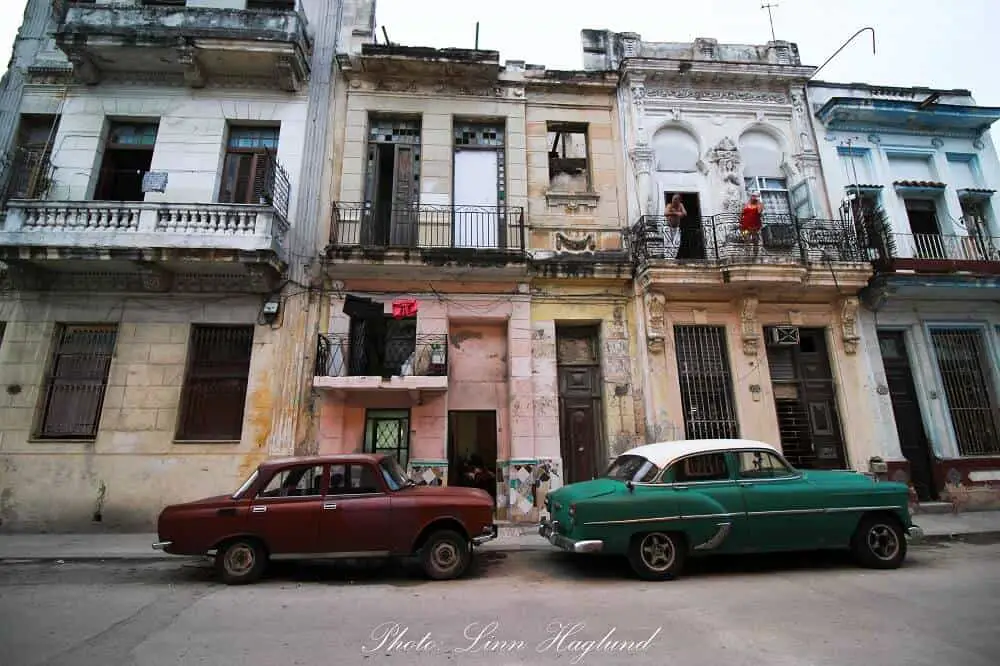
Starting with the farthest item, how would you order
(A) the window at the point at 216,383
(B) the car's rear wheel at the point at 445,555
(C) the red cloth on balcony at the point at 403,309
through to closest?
(C) the red cloth on balcony at the point at 403,309 → (A) the window at the point at 216,383 → (B) the car's rear wheel at the point at 445,555

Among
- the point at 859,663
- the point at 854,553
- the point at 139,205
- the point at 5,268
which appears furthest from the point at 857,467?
the point at 5,268

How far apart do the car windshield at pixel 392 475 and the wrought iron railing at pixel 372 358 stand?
316 cm

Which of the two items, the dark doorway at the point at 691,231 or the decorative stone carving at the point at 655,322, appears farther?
the dark doorway at the point at 691,231

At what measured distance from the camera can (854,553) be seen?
6.41 meters

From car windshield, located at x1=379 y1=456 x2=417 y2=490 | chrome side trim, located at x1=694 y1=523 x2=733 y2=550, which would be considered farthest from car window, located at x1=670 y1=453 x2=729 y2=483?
car windshield, located at x1=379 y1=456 x2=417 y2=490

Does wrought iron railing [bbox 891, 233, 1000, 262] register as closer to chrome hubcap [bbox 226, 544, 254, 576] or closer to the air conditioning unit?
the air conditioning unit

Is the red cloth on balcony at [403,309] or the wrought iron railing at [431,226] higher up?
the wrought iron railing at [431,226]

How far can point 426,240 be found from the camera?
11.1 metres

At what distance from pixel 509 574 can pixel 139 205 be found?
32.5 feet

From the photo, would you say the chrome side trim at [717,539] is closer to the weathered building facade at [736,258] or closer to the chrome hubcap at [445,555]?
the chrome hubcap at [445,555]

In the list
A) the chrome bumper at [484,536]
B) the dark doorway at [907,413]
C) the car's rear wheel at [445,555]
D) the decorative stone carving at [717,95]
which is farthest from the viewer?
the decorative stone carving at [717,95]

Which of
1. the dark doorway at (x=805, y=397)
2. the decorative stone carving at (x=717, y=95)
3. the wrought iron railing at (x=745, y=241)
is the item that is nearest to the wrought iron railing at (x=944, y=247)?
the wrought iron railing at (x=745, y=241)

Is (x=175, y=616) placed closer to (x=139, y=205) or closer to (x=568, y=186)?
(x=139, y=205)

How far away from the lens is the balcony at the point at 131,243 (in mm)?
9312
